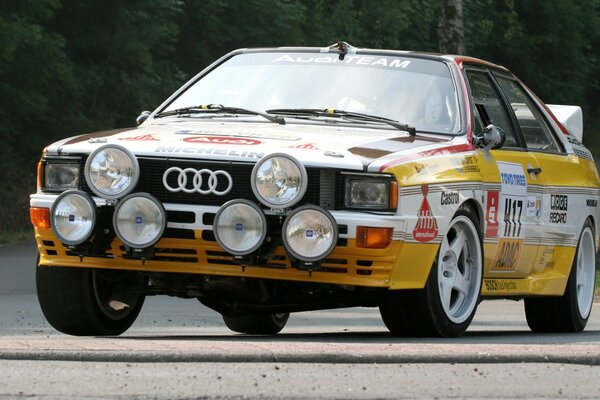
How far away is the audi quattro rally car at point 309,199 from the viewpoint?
26.5ft

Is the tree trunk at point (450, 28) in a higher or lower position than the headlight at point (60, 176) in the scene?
higher

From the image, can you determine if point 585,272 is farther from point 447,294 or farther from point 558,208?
point 447,294

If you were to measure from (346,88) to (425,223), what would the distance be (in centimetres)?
134

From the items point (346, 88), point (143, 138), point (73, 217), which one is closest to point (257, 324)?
point (346, 88)

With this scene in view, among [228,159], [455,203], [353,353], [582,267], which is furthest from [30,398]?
[582,267]

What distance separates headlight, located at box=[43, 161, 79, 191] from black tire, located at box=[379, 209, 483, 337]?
68.4 inches

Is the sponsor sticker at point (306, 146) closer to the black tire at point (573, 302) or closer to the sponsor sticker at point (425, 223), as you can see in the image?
the sponsor sticker at point (425, 223)

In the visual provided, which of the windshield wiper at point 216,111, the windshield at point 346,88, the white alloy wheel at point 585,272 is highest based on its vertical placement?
the windshield at point 346,88

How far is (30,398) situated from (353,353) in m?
1.66

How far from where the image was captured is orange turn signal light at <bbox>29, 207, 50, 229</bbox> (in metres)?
8.51

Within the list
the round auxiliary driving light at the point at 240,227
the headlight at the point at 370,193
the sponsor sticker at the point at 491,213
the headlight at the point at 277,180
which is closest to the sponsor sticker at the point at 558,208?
the sponsor sticker at the point at 491,213

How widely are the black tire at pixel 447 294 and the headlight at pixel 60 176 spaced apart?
5.70ft

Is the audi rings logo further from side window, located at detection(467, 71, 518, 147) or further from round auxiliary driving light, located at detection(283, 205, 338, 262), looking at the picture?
side window, located at detection(467, 71, 518, 147)

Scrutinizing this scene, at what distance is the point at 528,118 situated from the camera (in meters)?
10.6
